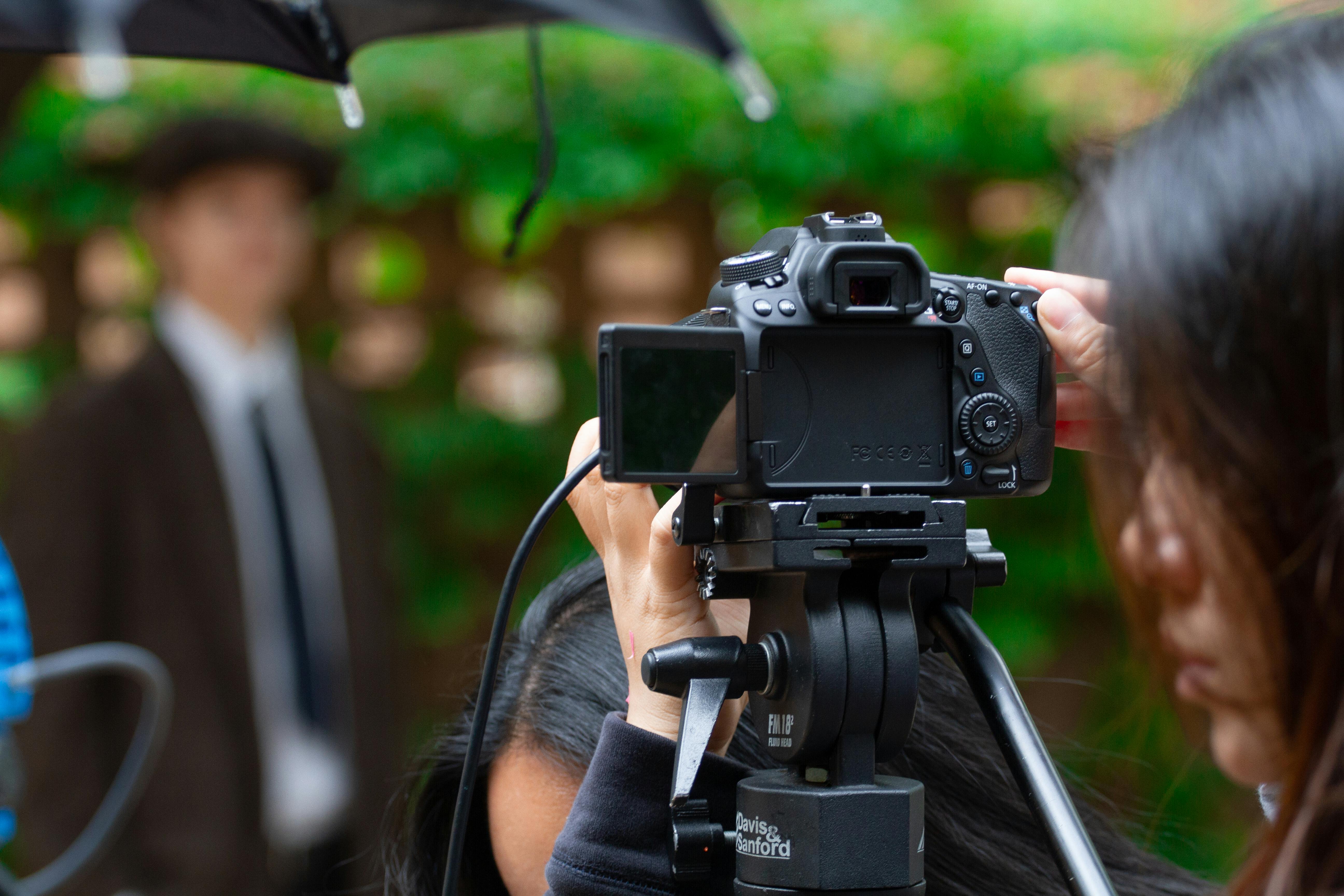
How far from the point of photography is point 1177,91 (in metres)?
0.65

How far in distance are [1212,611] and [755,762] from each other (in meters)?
0.54

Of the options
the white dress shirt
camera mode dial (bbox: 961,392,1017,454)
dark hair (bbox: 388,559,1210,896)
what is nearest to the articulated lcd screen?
camera mode dial (bbox: 961,392,1017,454)

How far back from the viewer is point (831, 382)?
776mm

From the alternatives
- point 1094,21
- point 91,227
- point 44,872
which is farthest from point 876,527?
point 91,227

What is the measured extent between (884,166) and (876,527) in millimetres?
2086

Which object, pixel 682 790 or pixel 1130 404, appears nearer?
pixel 1130 404

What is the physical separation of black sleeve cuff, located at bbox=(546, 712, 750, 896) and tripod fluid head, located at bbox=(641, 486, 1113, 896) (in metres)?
0.04

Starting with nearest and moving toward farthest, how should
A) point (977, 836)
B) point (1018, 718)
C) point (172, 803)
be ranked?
point (1018, 718) → point (977, 836) → point (172, 803)

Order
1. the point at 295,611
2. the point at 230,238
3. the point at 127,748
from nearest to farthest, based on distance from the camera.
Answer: the point at 127,748 → the point at 295,611 → the point at 230,238

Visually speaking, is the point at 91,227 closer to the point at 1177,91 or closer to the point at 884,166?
the point at 884,166

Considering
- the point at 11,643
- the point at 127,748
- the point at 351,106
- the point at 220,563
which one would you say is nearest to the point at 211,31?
the point at 351,106

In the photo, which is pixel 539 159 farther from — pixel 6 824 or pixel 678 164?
pixel 678 164

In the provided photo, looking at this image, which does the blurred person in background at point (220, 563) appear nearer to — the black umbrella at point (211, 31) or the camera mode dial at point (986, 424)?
the black umbrella at point (211, 31)

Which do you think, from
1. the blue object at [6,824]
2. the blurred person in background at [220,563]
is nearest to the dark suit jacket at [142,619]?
the blurred person in background at [220,563]
